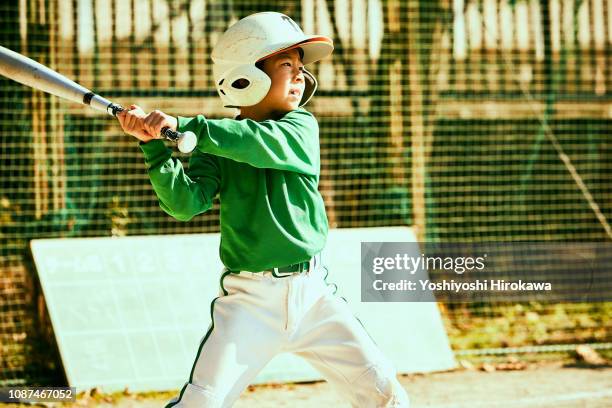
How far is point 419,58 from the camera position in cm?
696

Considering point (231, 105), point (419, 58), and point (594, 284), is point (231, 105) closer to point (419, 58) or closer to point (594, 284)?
point (419, 58)

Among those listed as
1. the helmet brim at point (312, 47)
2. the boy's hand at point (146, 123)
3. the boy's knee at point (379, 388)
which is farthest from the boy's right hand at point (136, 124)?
the boy's knee at point (379, 388)

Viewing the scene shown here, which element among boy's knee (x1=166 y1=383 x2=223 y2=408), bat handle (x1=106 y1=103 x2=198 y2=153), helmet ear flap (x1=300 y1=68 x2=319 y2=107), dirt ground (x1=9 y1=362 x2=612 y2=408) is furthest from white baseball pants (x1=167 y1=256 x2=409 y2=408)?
dirt ground (x1=9 y1=362 x2=612 y2=408)

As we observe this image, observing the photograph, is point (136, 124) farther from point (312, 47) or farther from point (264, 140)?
point (312, 47)

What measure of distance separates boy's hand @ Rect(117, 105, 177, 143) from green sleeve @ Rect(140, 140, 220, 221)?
0.17 ft

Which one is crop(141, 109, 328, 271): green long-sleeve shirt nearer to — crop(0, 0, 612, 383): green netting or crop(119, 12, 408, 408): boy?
crop(119, 12, 408, 408): boy

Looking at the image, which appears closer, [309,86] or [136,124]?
[136,124]

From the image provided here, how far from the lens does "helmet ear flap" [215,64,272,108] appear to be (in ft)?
10.6

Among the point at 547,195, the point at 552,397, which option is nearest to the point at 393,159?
the point at 547,195

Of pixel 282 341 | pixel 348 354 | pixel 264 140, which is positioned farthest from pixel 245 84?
pixel 348 354

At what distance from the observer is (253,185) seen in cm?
321

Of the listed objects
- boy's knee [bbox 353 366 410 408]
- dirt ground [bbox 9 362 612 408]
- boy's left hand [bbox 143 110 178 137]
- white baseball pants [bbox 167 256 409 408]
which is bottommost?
dirt ground [bbox 9 362 612 408]

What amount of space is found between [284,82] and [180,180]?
0.54m

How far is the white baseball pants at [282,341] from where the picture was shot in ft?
9.93
